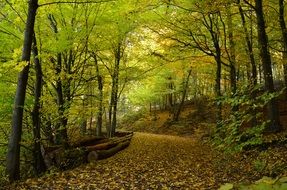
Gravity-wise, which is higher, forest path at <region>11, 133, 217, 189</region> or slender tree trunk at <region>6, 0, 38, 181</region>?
slender tree trunk at <region>6, 0, 38, 181</region>

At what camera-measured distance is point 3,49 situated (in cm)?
1255

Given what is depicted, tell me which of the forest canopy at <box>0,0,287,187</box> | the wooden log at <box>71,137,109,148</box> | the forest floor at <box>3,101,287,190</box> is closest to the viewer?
the forest floor at <box>3,101,287,190</box>

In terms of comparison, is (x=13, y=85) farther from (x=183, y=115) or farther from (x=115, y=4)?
(x=183, y=115)

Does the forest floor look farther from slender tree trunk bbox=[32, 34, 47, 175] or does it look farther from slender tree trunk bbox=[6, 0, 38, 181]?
slender tree trunk bbox=[32, 34, 47, 175]

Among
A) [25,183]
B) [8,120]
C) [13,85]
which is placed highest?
[13,85]

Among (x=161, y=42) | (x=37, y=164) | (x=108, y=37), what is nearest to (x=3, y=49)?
(x=37, y=164)

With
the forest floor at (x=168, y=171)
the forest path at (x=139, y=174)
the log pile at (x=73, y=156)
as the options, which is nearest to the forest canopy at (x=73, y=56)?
the log pile at (x=73, y=156)

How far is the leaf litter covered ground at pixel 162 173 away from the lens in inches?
336

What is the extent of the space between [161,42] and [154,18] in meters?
2.14

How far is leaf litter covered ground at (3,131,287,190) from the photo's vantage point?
854cm

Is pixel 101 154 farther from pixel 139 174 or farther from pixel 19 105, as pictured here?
pixel 19 105

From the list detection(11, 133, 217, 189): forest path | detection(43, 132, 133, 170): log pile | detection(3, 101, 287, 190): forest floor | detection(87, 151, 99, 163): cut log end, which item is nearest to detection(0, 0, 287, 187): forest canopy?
detection(43, 132, 133, 170): log pile

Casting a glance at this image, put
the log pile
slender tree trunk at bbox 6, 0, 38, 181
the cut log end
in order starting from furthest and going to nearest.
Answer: the cut log end, the log pile, slender tree trunk at bbox 6, 0, 38, 181

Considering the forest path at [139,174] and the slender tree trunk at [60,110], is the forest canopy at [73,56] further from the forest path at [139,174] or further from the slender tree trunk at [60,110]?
the forest path at [139,174]
